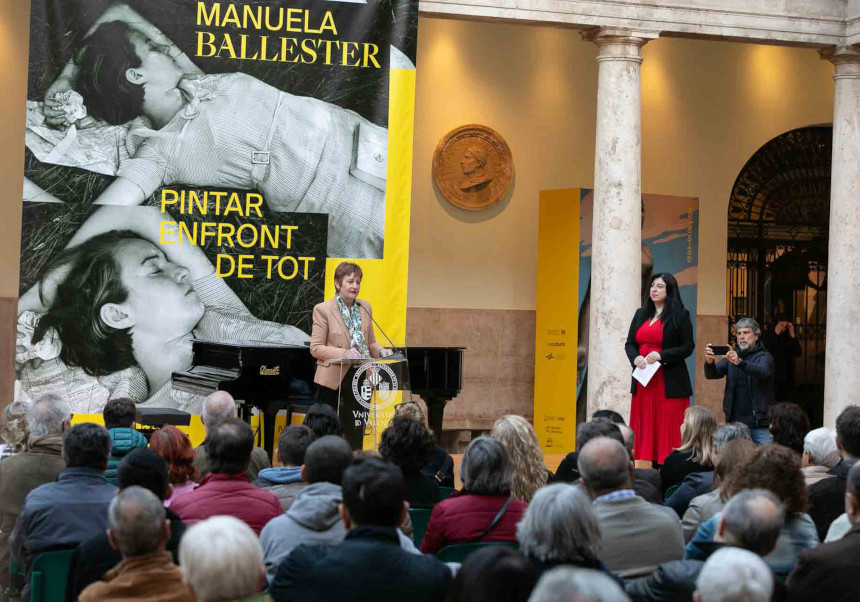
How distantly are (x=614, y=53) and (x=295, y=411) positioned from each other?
453cm

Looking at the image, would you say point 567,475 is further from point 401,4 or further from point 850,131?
point 850,131

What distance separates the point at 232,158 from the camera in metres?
9.60

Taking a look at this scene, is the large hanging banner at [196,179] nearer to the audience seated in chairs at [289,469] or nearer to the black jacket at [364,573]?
the audience seated in chairs at [289,469]

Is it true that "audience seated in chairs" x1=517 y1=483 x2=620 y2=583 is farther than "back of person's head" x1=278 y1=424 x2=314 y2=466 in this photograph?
No

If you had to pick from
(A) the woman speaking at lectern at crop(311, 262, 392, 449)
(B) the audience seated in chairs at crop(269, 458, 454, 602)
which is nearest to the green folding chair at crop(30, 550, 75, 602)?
(B) the audience seated in chairs at crop(269, 458, 454, 602)

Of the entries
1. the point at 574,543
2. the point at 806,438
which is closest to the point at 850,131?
the point at 806,438

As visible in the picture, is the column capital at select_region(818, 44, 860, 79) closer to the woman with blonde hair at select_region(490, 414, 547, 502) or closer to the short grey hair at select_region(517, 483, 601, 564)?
the woman with blonde hair at select_region(490, 414, 547, 502)

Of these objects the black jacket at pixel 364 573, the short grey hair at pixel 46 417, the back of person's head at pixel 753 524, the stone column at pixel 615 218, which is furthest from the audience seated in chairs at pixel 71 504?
the stone column at pixel 615 218

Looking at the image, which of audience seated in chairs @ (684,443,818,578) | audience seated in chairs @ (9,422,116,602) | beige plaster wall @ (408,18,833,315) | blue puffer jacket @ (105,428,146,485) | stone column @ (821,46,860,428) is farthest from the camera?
beige plaster wall @ (408,18,833,315)

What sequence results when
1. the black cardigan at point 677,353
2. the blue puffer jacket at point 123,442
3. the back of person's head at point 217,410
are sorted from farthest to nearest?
the black cardigan at point 677,353 → the back of person's head at point 217,410 → the blue puffer jacket at point 123,442

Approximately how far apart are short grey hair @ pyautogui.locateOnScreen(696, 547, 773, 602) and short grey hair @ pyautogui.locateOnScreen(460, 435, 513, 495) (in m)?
1.57

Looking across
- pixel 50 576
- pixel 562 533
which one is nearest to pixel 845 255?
pixel 562 533

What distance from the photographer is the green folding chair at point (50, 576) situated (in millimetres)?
4000

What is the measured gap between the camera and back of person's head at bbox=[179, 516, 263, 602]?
9.23 ft
